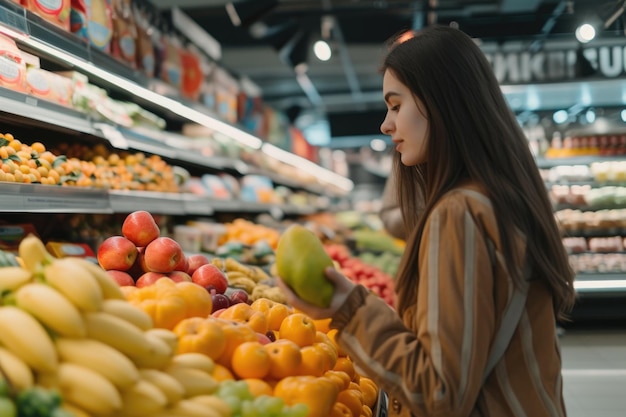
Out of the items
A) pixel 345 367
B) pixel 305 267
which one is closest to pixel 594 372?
pixel 345 367

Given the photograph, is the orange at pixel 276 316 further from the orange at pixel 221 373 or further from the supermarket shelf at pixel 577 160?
the supermarket shelf at pixel 577 160

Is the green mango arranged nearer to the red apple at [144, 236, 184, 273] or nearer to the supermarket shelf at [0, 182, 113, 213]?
the red apple at [144, 236, 184, 273]

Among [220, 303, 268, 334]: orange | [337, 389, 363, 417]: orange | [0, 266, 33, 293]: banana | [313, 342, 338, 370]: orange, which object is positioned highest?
[0, 266, 33, 293]: banana

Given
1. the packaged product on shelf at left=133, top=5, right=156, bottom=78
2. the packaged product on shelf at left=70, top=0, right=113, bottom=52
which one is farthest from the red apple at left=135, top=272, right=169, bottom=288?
the packaged product on shelf at left=133, top=5, right=156, bottom=78

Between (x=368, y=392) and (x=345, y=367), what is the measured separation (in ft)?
0.44

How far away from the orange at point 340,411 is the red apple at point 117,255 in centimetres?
109

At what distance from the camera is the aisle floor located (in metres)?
4.50

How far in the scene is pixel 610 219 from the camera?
297 inches

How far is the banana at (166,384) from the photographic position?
126cm

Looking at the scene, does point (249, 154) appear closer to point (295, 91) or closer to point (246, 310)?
point (246, 310)

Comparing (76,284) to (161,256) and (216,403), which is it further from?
(161,256)

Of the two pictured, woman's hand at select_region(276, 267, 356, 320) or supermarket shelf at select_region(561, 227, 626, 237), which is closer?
woman's hand at select_region(276, 267, 356, 320)

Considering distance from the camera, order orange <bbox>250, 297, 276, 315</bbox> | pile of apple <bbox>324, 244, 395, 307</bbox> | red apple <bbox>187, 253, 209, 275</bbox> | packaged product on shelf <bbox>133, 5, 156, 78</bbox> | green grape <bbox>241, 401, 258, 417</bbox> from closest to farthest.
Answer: green grape <bbox>241, 401, 258, 417</bbox> → orange <bbox>250, 297, 276, 315</bbox> → red apple <bbox>187, 253, 209, 275</bbox> → packaged product on shelf <bbox>133, 5, 156, 78</bbox> → pile of apple <bbox>324, 244, 395, 307</bbox>

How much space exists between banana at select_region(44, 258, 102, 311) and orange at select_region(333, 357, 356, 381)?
98cm
